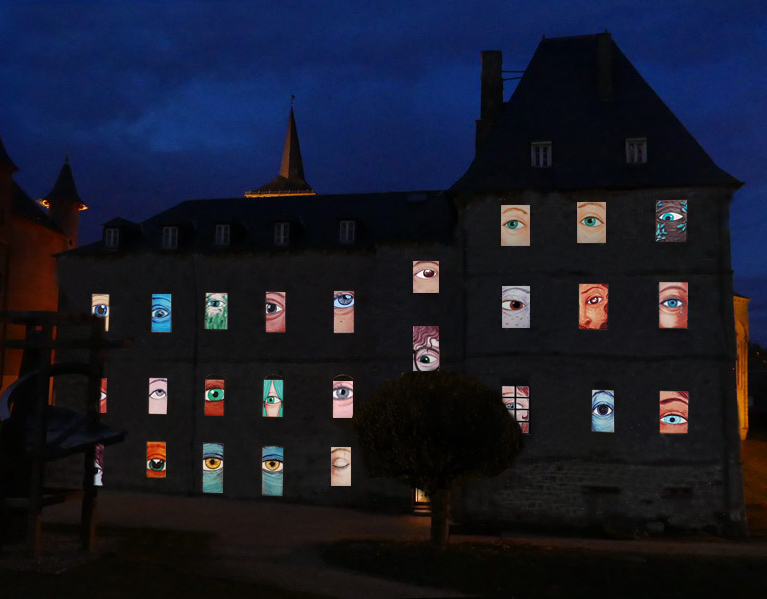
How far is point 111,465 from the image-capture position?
120 ft

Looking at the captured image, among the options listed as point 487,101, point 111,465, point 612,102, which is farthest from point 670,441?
point 111,465

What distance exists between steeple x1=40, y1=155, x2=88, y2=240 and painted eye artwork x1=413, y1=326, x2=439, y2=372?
99.2 feet

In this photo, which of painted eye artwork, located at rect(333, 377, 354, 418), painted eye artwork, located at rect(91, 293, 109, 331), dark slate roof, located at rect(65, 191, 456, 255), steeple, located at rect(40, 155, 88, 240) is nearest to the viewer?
painted eye artwork, located at rect(333, 377, 354, 418)

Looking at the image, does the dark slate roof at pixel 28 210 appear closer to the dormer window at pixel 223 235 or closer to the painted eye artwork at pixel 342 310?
the dormer window at pixel 223 235

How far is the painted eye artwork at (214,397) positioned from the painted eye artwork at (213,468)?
5.36 feet

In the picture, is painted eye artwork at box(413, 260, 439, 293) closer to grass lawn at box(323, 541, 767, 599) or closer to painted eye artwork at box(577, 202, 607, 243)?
painted eye artwork at box(577, 202, 607, 243)

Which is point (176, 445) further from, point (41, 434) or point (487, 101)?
point (487, 101)

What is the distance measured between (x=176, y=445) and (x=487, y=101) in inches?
935

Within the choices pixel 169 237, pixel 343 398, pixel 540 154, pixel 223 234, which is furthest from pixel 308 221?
pixel 540 154

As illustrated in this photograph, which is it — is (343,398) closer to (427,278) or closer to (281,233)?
(427,278)

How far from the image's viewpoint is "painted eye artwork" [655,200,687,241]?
31.4m

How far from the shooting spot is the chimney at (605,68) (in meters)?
34.4

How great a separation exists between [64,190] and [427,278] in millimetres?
31456

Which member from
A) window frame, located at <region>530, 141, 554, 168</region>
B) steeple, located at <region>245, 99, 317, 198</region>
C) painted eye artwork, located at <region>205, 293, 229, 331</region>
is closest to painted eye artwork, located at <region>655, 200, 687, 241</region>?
window frame, located at <region>530, 141, 554, 168</region>
